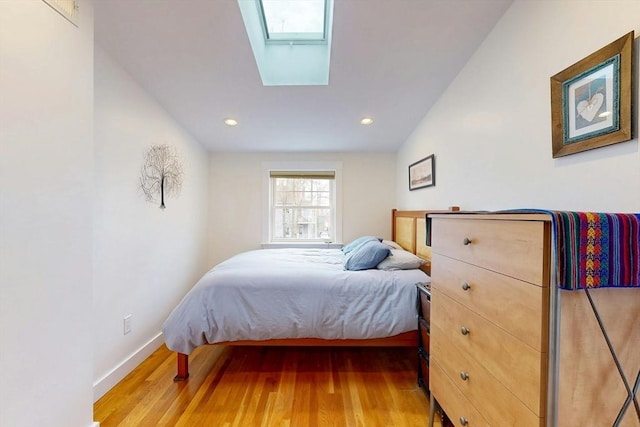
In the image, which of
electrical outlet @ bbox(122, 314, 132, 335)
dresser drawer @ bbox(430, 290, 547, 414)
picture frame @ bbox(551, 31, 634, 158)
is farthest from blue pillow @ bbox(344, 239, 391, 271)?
electrical outlet @ bbox(122, 314, 132, 335)

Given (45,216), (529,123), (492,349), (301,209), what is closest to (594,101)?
(529,123)

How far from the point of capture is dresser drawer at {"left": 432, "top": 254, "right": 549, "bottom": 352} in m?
0.77

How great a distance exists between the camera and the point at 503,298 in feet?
2.97

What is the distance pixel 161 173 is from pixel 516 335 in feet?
9.25

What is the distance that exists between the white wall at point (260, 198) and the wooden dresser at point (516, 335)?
274cm

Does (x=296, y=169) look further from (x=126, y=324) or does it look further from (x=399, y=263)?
(x=126, y=324)

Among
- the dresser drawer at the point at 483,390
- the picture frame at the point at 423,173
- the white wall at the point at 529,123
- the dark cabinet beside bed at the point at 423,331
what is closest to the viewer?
the dresser drawer at the point at 483,390

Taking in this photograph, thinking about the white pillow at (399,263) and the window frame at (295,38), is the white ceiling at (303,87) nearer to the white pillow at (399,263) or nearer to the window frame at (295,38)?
the window frame at (295,38)

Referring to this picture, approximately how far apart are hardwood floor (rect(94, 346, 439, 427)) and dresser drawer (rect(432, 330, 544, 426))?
0.64m

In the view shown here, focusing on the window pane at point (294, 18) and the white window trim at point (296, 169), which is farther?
the white window trim at point (296, 169)

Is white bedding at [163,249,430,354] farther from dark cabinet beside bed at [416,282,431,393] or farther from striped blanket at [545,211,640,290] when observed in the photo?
striped blanket at [545,211,640,290]

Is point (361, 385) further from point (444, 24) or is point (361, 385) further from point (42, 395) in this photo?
point (444, 24)

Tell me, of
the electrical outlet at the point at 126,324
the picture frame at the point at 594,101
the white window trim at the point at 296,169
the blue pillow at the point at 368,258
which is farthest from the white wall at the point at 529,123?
the electrical outlet at the point at 126,324

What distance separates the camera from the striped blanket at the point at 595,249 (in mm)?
710
